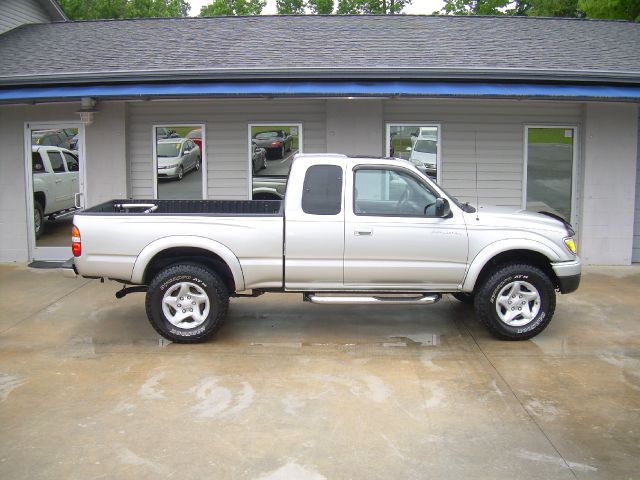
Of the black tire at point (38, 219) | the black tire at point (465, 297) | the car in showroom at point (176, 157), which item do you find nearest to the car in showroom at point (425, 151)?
the black tire at point (465, 297)

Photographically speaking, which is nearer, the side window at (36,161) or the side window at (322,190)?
the side window at (322,190)

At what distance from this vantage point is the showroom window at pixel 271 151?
12344 millimetres

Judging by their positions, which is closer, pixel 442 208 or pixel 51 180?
pixel 442 208

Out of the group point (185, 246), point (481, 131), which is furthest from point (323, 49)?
point (185, 246)

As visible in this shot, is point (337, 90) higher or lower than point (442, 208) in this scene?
higher

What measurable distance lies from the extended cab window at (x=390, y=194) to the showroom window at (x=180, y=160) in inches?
197

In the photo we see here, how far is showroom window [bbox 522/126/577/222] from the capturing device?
12.4 meters

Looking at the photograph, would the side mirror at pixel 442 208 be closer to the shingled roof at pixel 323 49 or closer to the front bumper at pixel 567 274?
the front bumper at pixel 567 274

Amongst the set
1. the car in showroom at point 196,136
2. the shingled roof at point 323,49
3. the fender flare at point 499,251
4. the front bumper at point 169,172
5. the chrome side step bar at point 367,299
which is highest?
the shingled roof at point 323,49

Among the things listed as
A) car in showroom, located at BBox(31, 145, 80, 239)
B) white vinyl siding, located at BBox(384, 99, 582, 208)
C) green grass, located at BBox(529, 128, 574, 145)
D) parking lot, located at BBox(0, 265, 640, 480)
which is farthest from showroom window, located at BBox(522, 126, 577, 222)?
car in showroom, located at BBox(31, 145, 80, 239)

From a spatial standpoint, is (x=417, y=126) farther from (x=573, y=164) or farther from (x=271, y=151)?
(x=573, y=164)

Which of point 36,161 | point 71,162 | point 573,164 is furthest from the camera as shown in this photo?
point 71,162

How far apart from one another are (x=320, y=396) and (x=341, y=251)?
189cm

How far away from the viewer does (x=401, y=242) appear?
7.87 meters
